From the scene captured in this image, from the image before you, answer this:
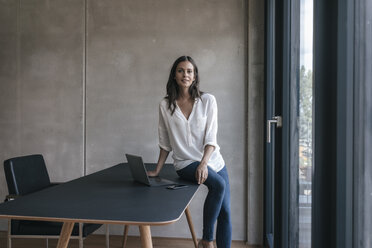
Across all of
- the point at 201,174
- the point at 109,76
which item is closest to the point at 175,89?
the point at 201,174

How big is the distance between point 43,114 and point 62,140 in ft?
1.20

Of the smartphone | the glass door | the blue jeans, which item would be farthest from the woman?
the glass door

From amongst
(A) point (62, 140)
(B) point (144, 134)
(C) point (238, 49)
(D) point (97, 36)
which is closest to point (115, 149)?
(B) point (144, 134)

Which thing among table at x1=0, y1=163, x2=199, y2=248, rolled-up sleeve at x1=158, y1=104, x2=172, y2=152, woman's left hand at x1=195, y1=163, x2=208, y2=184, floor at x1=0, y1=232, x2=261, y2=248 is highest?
rolled-up sleeve at x1=158, y1=104, x2=172, y2=152

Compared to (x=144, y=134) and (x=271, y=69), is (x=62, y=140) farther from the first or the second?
(x=271, y=69)

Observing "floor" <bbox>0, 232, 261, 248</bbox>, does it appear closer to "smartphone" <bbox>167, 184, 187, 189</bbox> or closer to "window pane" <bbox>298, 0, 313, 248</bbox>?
"smartphone" <bbox>167, 184, 187, 189</bbox>

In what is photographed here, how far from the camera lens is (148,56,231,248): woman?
92.3 inches

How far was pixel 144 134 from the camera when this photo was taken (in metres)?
3.87

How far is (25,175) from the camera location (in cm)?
285

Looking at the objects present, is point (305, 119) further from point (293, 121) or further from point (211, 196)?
point (211, 196)

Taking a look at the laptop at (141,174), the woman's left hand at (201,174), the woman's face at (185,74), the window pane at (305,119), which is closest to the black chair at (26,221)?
the laptop at (141,174)

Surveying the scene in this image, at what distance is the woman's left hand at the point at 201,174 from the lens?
228cm

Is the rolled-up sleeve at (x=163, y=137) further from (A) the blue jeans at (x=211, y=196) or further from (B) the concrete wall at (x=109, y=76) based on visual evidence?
(B) the concrete wall at (x=109, y=76)

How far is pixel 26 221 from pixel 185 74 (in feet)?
5.20
